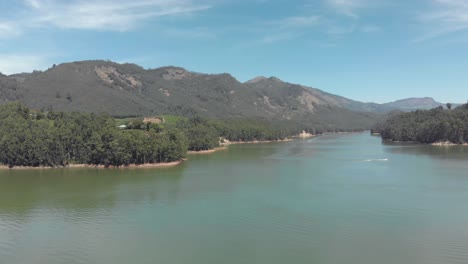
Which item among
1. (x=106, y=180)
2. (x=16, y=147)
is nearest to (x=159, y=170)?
(x=106, y=180)

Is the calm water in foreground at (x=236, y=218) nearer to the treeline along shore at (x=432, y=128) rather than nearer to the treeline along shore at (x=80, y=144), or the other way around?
the treeline along shore at (x=80, y=144)

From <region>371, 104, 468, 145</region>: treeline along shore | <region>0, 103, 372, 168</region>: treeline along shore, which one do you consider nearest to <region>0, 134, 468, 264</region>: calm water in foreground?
<region>0, 103, 372, 168</region>: treeline along shore

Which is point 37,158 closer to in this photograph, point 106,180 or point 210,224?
point 106,180

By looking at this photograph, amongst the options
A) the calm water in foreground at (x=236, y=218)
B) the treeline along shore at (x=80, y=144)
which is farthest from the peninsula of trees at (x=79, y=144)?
the calm water in foreground at (x=236, y=218)

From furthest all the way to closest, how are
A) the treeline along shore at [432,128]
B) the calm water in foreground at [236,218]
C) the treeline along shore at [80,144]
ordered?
the treeline along shore at [432,128]
the treeline along shore at [80,144]
the calm water in foreground at [236,218]

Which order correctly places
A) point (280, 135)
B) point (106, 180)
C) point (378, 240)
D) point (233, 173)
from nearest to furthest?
point (378, 240), point (106, 180), point (233, 173), point (280, 135)

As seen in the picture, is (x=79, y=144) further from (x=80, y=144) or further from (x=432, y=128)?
(x=432, y=128)

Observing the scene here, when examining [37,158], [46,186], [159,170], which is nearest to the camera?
[46,186]
